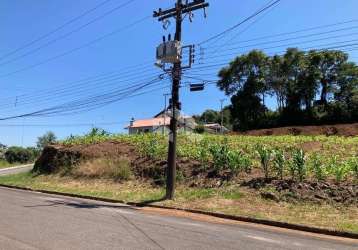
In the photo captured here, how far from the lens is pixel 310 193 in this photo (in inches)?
711

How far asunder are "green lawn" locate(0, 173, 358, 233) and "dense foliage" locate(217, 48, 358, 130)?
129ft

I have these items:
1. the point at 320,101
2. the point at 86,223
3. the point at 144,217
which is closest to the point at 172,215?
the point at 144,217

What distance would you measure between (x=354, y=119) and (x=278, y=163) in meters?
40.5


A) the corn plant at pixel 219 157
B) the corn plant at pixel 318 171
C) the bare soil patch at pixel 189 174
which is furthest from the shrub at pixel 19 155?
the corn plant at pixel 318 171

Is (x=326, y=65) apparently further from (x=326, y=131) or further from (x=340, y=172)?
(x=340, y=172)

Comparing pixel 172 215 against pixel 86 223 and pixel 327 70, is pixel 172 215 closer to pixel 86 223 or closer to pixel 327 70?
pixel 86 223

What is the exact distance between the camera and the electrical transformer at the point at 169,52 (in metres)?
21.4

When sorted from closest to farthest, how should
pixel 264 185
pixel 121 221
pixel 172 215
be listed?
pixel 121 221 → pixel 172 215 → pixel 264 185

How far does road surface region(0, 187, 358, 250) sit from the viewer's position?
10195mm

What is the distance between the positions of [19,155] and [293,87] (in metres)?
52.4

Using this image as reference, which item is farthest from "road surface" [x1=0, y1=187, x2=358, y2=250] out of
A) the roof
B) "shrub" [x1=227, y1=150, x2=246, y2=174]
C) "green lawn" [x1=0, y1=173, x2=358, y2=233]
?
the roof

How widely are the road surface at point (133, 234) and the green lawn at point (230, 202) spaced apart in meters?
1.89

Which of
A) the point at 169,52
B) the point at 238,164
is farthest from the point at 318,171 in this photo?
the point at 169,52

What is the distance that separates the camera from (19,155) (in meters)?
89.1
